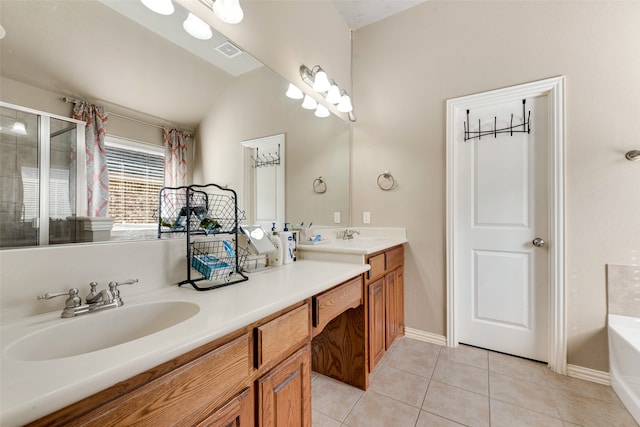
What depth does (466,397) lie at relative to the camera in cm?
158

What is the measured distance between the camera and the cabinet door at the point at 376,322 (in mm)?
1702

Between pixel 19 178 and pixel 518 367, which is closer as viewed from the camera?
pixel 19 178

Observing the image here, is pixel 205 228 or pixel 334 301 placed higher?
pixel 205 228

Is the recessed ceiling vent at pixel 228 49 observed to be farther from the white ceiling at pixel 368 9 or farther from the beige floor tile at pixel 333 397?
the beige floor tile at pixel 333 397

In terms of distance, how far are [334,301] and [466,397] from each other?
1.07m

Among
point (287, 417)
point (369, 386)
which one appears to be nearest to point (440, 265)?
point (369, 386)

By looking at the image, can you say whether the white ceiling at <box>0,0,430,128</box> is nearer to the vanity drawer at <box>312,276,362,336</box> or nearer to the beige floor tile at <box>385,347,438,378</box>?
the vanity drawer at <box>312,276,362,336</box>

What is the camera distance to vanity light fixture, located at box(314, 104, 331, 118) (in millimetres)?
2201

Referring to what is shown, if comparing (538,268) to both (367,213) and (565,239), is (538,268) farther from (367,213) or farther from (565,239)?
(367,213)

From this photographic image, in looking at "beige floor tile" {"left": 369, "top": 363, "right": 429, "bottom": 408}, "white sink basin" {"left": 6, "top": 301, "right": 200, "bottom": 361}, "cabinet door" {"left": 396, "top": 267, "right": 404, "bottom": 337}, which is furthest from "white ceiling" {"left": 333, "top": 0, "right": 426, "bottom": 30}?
"beige floor tile" {"left": 369, "top": 363, "right": 429, "bottom": 408}

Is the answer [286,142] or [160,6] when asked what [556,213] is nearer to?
[286,142]

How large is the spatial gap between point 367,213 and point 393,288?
0.75 meters

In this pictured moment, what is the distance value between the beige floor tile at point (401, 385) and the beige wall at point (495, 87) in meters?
0.60

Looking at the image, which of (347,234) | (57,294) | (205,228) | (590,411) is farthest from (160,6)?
(590,411)
